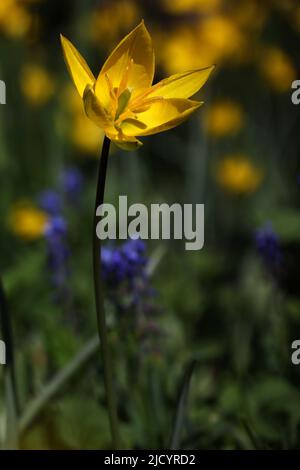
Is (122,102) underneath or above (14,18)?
underneath

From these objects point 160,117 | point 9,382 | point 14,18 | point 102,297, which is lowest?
point 9,382

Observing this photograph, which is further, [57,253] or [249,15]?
[249,15]

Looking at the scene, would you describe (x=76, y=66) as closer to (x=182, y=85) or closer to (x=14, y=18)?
(x=182, y=85)

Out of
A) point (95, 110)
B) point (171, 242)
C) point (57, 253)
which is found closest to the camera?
point (95, 110)

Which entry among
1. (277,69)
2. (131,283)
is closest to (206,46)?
(277,69)

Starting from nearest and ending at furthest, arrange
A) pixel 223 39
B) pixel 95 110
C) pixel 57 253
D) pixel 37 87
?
pixel 95 110 → pixel 57 253 → pixel 223 39 → pixel 37 87

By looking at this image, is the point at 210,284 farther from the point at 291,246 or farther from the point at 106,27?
the point at 106,27

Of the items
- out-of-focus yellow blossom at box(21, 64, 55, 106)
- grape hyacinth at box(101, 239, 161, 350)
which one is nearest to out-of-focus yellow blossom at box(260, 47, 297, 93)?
out-of-focus yellow blossom at box(21, 64, 55, 106)

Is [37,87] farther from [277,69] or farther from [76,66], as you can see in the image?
[76,66]
